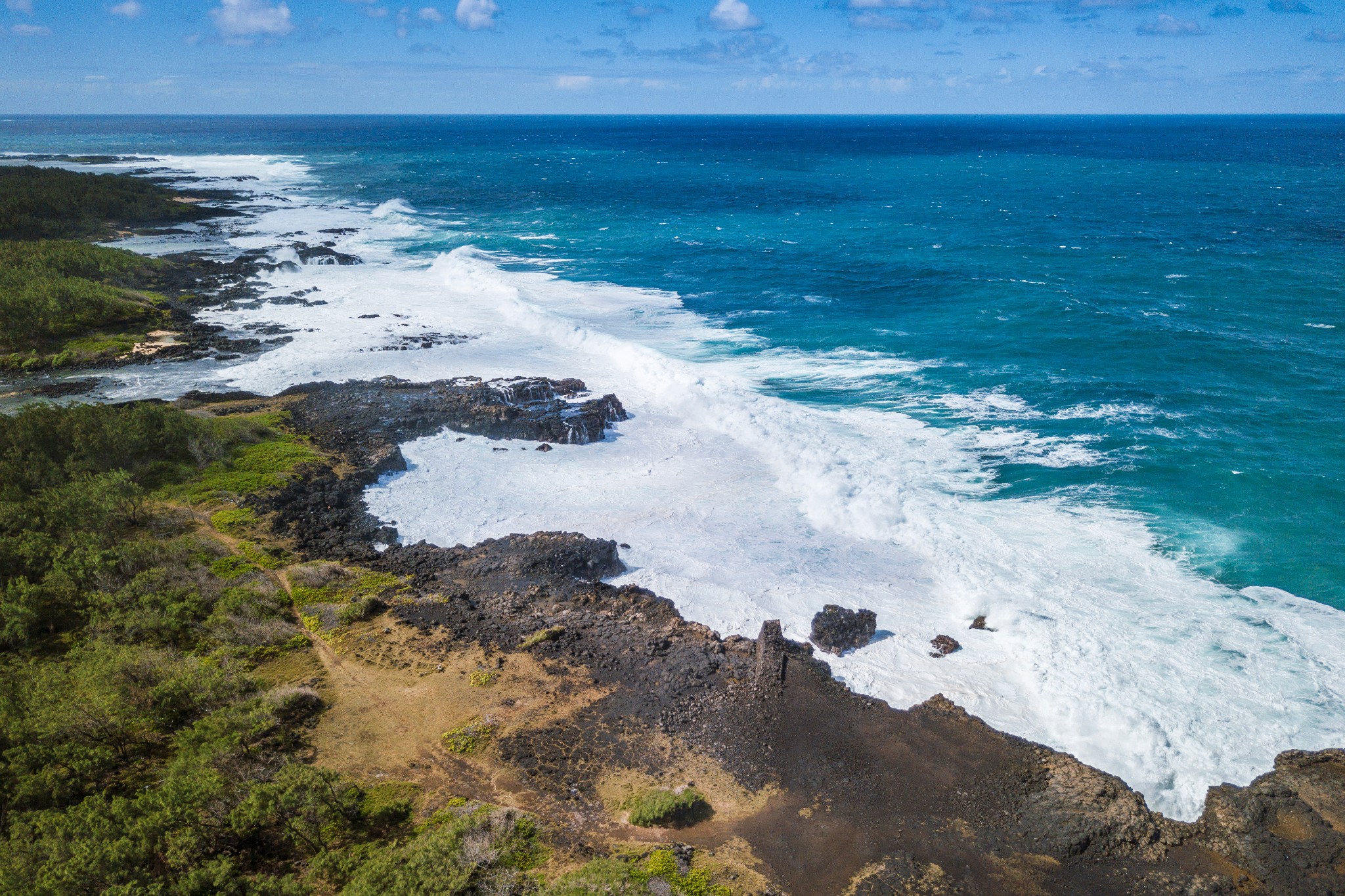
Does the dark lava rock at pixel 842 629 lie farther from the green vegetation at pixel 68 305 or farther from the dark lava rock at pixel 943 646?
the green vegetation at pixel 68 305

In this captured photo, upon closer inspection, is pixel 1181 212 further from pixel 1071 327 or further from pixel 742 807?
pixel 742 807

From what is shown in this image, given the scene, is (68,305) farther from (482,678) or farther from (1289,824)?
(1289,824)

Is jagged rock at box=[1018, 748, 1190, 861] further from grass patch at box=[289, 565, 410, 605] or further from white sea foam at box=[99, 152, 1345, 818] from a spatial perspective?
grass patch at box=[289, 565, 410, 605]

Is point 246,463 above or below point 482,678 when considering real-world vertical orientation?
above

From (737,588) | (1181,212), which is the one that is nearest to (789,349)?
(737,588)

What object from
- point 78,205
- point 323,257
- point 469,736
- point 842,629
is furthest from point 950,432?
point 78,205
